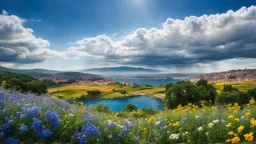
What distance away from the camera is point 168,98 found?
50.2 meters

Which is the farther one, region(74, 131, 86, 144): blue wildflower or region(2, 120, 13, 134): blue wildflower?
region(74, 131, 86, 144): blue wildflower

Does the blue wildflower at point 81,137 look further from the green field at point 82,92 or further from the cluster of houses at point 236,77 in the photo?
the cluster of houses at point 236,77

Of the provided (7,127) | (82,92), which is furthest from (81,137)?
(82,92)

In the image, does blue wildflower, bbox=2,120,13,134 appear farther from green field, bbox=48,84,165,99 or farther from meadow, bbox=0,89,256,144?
green field, bbox=48,84,165,99

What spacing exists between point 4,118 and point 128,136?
8.72 ft

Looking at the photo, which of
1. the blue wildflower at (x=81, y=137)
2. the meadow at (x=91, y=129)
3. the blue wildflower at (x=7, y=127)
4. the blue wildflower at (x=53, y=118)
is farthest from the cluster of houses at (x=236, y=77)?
the blue wildflower at (x=7, y=127)

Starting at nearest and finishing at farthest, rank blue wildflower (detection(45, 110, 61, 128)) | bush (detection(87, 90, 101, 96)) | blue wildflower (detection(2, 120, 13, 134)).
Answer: blue wildflower (detection(2, 120, 13, 134))
blue wildflower (detection(45, 110, 61, 128))
bush (detection(87, 90, 101, 96))

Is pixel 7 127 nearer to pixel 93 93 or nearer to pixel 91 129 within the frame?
pixel 91 129

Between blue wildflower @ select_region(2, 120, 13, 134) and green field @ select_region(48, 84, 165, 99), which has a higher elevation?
blue wildflower @ select_region(2, 120, 13, 134)

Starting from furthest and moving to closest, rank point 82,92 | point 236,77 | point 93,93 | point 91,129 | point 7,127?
point 236,77 < point 82,92 < point 93,93 < point 91,129 < point 7,127

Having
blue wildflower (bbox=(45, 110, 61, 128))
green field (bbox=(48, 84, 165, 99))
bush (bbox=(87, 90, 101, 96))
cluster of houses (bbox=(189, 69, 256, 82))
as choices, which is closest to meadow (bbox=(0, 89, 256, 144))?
blue wildflower (bbox=(45, 110, 61, 128))

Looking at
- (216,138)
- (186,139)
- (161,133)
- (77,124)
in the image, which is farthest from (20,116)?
(216,138)

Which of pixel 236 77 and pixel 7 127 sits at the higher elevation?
pixel 7 127

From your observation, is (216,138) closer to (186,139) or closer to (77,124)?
(186,139)
